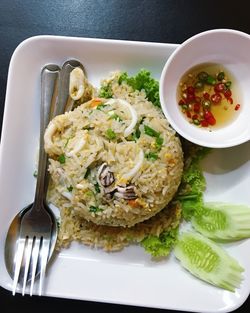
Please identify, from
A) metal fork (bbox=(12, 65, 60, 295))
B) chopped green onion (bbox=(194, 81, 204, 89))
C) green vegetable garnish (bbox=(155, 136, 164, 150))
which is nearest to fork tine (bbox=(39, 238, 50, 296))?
metal fork (bbox=(12, 65, 60, 295))

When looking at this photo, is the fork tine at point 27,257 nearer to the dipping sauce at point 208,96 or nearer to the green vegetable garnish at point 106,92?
the green vegetable garnish at point 106,92

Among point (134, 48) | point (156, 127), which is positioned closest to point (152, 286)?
point (156, 127)

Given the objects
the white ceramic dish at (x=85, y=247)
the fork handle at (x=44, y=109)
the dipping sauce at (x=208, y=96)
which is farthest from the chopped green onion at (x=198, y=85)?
the fork handle at (x=44, y=109)

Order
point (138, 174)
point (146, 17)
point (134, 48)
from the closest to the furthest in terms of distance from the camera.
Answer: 1. point (138, 174)
2. point (134, 48)
3. point (146, 17)

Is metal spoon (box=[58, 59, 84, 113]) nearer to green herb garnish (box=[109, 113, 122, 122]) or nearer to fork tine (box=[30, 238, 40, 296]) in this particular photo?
green herb garnish (box=[109, 113, 122, 122])

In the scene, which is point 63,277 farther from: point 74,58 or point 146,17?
point 146,17

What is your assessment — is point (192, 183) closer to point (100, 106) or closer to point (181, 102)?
point (181, 102)
